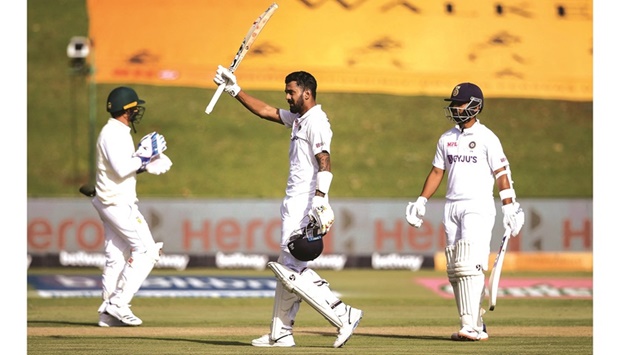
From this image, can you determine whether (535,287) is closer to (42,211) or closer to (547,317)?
(547,317)

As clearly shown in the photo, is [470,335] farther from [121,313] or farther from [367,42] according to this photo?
[367,42]

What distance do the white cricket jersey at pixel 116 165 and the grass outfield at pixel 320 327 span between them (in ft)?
3.46

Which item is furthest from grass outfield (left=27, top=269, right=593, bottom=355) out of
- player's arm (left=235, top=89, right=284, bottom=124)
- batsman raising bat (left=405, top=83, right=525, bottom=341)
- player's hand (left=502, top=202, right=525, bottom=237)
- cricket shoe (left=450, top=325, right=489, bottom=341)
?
player's arm (left=235, top=89, right=284, bottom=124)

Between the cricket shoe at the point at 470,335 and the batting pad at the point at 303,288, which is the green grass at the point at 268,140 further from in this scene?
the batting pad at the point at 303,288

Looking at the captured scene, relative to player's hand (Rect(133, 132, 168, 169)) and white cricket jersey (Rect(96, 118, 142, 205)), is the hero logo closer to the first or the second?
player's hand (Rect(133, 132, 168, 169))

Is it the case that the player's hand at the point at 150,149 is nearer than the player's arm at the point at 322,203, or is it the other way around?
the player's arm at the point at 322,203

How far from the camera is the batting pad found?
8.91 meters

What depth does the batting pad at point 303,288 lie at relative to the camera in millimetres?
8906

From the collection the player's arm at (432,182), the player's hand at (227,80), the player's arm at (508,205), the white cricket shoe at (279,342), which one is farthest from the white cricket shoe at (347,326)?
the player's hand at (227,80)

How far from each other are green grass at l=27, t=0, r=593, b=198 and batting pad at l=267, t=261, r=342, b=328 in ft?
60.3

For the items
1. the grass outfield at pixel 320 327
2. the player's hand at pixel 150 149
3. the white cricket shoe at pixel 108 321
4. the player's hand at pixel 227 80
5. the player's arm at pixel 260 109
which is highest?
the player's hand at pixel 227 80

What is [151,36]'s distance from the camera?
2597 cm
